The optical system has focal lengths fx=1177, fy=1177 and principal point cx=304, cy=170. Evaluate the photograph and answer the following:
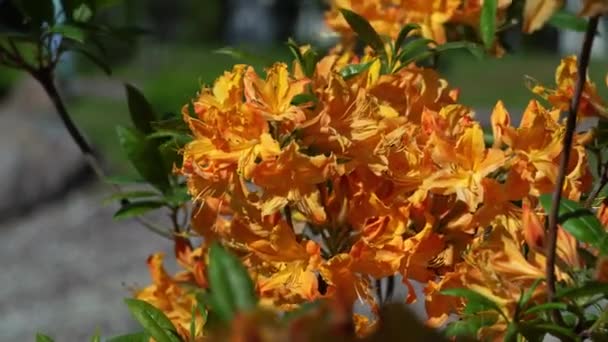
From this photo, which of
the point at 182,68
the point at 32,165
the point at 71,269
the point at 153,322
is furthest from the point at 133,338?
the point at 182,68

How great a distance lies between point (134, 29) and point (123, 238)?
551 cm

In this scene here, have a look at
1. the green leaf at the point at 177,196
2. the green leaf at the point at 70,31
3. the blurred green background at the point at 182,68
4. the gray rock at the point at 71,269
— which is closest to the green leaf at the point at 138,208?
the green leaf at the point at 177,196

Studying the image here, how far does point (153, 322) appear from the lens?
1108 mm

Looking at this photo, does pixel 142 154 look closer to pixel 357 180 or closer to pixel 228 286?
pixel 357 180

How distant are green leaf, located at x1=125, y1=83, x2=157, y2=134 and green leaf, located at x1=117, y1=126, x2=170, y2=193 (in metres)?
0.01

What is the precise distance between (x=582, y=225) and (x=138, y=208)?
0.69 metres

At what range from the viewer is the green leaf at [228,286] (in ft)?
2.13

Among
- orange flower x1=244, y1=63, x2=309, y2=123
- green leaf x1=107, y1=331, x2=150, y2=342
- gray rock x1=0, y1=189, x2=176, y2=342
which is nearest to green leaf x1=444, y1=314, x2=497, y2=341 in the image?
orange flower x1=244, y1=63, x2=309, y2=123

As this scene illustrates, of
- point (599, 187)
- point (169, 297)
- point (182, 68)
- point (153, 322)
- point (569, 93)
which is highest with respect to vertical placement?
point (569, 93)

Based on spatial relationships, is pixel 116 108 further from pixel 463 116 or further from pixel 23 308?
pixel 463 116

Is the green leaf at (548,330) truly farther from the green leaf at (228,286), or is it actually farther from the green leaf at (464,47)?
the green leaf at (464,47)

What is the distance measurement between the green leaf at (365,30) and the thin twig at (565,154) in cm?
43

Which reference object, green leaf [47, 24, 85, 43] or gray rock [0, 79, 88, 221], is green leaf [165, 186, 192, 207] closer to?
green leaf [47, 24, 85, 43]

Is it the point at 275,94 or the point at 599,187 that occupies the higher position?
the point at 275,94
